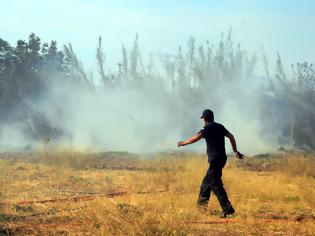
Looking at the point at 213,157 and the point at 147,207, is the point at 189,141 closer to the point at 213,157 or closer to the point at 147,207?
the point at 213,157

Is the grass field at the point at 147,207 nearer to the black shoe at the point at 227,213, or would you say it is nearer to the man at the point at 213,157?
the black shoe at the point at 227,213

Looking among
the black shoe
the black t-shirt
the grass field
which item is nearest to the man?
the black t-shirt

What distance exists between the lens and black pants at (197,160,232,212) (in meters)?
9.50

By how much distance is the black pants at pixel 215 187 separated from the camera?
950 cm

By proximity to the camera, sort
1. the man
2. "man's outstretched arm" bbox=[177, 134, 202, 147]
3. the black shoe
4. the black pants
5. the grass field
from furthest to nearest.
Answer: the man < the black pants < the black shoe < "man's outstretched arm" bbox=[177, 134, 202, 147] < the grass field

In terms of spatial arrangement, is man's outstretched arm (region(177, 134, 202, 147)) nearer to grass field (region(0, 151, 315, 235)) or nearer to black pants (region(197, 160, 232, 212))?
black pants (region(197, 160, 232, 212))

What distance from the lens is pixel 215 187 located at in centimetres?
961

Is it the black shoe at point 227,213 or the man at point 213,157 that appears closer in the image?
the black shoe at point 227,213

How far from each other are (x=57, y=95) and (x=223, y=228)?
4366cm

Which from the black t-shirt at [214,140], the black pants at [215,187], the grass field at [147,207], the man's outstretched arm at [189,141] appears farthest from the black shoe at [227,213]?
the man's outstretched arm at [189,141]

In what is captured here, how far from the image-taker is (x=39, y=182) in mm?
16750

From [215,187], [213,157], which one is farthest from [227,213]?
[213,157]

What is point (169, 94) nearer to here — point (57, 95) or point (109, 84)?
point (109, 84)

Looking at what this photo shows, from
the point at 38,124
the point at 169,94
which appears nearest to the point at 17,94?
the point at 38,124
